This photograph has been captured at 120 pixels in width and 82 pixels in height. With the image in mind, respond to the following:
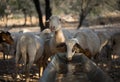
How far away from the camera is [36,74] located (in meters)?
14.1

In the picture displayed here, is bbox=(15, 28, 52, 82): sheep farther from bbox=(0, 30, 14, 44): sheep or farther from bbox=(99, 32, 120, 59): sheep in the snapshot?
bbox=(99, 32, 120, 59): sheep

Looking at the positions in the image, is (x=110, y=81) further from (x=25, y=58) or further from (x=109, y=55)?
(x=109, y=55)

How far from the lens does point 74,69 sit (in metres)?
8.57

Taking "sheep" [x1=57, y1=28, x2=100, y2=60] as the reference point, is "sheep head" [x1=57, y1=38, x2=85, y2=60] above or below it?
above

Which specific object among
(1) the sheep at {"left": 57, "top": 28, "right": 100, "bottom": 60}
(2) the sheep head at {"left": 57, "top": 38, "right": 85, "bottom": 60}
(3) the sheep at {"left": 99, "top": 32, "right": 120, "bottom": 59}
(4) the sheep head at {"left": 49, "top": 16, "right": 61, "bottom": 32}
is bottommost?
(3) the sheep at {"left": 99, "top": 32, "right": 120, "bottom": 59}

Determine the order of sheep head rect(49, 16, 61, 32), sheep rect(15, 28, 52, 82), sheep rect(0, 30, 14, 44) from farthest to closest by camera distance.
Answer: sheep rect(0, 30, 14, 44) → sheep rect(15, 28, 52, 82) → sheep head rect(49, 16, 61, 32)

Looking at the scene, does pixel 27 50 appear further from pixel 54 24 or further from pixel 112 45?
pixel 112 45

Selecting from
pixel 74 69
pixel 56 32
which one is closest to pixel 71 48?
pixel 74 69

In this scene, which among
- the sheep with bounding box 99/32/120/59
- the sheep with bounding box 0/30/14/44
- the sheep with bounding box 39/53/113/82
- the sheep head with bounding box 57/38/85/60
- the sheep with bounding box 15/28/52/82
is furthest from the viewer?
the sheep with bounding box 99/32/120/59

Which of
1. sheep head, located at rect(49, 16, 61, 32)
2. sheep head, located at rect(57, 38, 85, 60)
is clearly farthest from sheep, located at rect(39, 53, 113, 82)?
sheep head, located at rect(49, 16, 61, 32)

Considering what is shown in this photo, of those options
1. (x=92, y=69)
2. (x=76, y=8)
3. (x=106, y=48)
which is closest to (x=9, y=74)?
(x=106, y=48)

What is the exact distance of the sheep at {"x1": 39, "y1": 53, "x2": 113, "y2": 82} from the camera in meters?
7.95

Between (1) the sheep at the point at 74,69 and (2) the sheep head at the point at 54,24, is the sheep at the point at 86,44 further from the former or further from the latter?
(1) the sheep at the point at 74,69

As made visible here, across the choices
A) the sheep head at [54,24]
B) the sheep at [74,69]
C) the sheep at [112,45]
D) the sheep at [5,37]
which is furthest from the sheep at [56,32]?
the sheep at [112,45]
